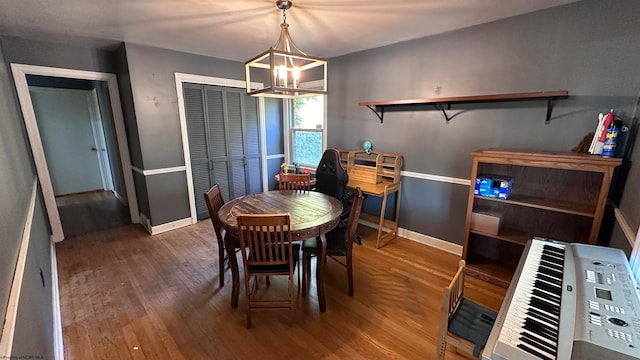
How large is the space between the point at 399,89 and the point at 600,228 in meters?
2.20

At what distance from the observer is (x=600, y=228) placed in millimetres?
1944

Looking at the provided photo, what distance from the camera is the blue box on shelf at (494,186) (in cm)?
225

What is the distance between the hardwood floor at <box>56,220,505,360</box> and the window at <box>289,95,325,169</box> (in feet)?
6.46

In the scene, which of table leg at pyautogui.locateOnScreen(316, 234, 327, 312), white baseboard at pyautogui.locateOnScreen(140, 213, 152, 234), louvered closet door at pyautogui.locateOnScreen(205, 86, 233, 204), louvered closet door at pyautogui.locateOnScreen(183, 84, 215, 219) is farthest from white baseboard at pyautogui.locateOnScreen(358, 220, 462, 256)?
white baseboard at pyautogui.locateOnScreen(140, 213, 152, 234)

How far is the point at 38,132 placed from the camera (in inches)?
121

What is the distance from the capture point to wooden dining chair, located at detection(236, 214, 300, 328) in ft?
5.48

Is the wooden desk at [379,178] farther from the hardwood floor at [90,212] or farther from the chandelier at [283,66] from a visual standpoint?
the hardwood floor at [90,212]

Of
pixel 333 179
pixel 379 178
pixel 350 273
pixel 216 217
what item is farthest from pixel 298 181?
pixel 350 273

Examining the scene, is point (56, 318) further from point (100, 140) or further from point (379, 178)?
Result: point (100, 140)

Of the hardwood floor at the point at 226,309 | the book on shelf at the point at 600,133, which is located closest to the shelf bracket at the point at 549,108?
the book on shelf at the point at 600,133

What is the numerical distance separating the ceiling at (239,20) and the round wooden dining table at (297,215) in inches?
65.9

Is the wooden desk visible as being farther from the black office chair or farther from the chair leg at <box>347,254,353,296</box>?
the chair leg at <box>347,254,353,296</box>

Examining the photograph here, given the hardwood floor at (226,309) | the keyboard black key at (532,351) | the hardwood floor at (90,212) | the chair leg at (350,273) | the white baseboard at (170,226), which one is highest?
the keyboard black key at (532,351)

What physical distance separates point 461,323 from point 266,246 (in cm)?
126
